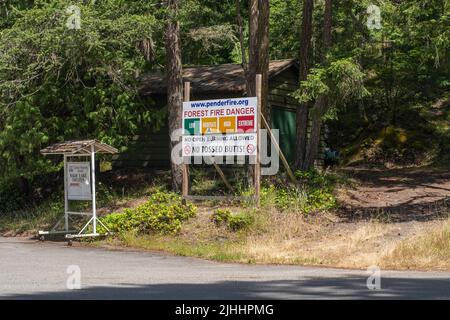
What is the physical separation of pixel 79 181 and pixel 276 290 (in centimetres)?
1059

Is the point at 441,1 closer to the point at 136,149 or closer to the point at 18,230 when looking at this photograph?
the point at 136,149

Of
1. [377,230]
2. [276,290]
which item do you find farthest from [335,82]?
[276,290]

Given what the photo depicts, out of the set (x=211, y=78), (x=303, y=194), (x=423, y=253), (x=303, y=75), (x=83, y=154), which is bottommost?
(x=423, y=253)

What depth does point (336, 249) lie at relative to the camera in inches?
608

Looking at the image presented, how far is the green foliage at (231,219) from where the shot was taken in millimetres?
18094

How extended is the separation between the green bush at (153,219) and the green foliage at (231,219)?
91 centimetres

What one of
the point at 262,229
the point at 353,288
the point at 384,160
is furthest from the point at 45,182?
the point at 353,288

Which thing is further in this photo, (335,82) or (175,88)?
(175,88)

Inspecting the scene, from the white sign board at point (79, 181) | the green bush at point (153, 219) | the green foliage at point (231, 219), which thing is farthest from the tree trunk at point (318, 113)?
the white sign board at point (79, 181)

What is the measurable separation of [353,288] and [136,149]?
54.5 ft

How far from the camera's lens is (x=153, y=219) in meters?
19.0

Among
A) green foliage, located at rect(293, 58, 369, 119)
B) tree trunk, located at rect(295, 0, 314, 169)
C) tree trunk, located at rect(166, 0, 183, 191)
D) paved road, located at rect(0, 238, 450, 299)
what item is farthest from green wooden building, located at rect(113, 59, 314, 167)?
paved road, located at rect(0, 238, 450, 299)

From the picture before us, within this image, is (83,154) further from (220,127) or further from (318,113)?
(318,113)

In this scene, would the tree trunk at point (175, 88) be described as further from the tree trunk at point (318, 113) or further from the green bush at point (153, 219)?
the tree trunk at point (318, 113)
